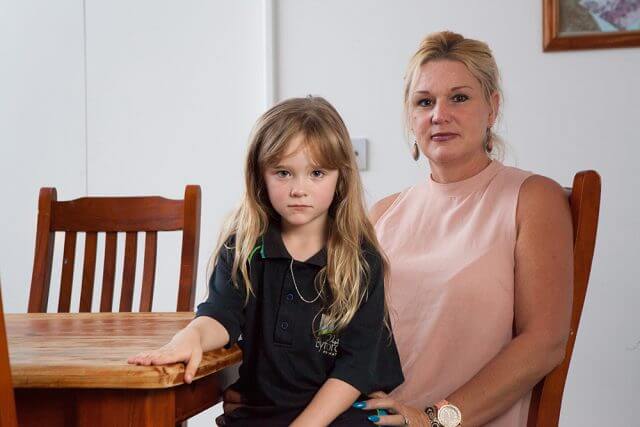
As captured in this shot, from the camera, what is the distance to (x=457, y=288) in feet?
5.57

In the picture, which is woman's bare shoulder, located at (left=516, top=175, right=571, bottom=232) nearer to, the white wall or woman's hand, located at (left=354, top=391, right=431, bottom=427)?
woman's hand, located at (left=354, top=391, right=431, bottom=427)

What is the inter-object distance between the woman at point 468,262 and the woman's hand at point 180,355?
0.34 metres

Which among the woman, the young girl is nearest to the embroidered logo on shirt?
the young girl

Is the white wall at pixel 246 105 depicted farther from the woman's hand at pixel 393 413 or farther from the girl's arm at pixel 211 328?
the girl's arm at pixel 211 328

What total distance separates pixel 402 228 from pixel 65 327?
0.72 meters

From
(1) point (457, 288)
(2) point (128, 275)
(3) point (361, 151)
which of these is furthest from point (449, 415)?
(3) point (361, 151)

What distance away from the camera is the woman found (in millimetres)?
1573

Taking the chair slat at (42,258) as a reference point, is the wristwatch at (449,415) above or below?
below

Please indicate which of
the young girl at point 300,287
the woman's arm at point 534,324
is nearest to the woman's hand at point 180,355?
the young girl at point 300,287

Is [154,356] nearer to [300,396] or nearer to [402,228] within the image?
[300,396]

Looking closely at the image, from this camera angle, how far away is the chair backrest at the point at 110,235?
1.99 m

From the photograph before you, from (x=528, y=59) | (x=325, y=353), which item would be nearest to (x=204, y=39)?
(x=528, y=59)

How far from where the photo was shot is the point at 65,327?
158 cm

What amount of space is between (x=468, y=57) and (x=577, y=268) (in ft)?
1.63
